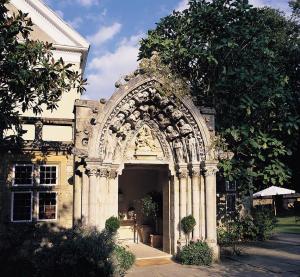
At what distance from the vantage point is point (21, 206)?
45.7ft

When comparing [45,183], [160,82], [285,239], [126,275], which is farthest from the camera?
[285,239]

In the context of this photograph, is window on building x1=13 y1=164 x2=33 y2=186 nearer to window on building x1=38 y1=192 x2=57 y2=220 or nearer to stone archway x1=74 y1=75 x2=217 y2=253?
window on building x1=38 y1=192 x2=57 y2=220

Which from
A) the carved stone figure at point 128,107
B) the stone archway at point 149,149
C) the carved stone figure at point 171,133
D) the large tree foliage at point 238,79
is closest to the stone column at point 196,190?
the stone archway at point 149,149

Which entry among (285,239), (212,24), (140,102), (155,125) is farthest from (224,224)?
(212,24)

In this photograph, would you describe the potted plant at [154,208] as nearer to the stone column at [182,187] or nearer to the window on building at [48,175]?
the stone column at [182,187]

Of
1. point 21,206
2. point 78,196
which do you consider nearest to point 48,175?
point 21,206

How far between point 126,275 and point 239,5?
12603mm

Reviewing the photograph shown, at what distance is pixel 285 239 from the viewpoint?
1875 cm

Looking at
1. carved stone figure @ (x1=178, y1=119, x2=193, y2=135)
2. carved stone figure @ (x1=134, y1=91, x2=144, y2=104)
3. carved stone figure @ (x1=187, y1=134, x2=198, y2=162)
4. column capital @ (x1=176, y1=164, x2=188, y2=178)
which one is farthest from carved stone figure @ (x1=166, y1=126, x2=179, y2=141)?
carved stone figure @ (x1=134, y1=91, x2=144, y2=104)

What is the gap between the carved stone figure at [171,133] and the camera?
47.0 ft

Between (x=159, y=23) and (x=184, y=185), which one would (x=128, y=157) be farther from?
(x=159, y=23)

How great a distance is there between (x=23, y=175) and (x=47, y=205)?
1514mm

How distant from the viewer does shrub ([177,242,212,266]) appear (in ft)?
41.4

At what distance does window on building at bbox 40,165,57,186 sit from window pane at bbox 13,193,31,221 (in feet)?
2.60
